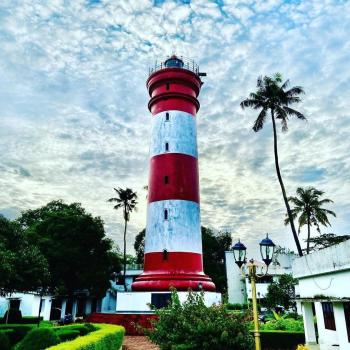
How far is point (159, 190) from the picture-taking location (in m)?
25.8

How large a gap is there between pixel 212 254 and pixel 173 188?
32.6m

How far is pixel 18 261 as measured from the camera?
2405 cm

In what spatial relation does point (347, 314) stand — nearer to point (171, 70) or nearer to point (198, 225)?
point (198, 225)

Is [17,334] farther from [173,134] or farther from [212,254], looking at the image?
[212,254]

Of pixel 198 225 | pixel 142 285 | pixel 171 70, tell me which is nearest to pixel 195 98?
pixel 171 70

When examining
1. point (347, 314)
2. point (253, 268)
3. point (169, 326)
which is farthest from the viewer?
point (347, 314)

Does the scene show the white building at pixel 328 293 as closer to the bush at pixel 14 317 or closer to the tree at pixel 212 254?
the bush at pixel 14 317

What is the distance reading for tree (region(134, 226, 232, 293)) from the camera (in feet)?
176

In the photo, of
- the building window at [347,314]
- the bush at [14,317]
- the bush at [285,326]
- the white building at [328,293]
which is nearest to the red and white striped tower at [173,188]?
the bush at [285,326]

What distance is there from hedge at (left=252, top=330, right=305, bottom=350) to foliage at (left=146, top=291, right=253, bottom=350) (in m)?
8.08

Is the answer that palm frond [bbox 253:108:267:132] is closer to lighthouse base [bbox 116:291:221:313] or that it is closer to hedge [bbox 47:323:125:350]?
lighthouse base [bbox 116:291:221:313]

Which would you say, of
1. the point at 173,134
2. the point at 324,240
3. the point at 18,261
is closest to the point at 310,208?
the point at 324,240

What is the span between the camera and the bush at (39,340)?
1054cm

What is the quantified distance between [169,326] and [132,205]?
39.0m
